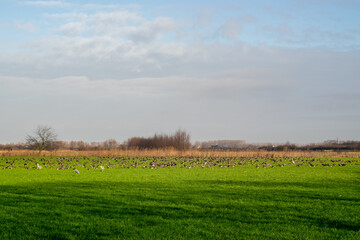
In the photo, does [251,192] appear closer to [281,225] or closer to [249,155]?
[281,225]

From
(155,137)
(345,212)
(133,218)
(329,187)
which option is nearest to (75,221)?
(133,218)

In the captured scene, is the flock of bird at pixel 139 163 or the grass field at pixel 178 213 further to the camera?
the flock of bird at pixel 139 163

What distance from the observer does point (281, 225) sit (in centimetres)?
762

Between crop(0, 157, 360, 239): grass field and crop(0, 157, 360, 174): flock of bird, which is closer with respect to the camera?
crop(0, 157, 360, 239): grass field

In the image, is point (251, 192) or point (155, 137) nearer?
point (251, 192)

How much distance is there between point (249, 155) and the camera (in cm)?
4284

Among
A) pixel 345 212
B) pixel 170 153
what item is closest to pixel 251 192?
pixel 345 212

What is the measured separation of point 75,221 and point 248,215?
3.96 metres

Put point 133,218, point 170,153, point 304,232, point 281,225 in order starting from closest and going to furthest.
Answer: point 304,232
point 281,225
point 133,218
point 170,153

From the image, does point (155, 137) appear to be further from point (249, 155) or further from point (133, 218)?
point (133, 218)

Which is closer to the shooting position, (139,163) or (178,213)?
(178,213)

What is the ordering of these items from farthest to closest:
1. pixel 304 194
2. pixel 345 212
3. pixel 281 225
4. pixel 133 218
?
pixel 304 194
pixel 345 212
pixel 133 218
pixel 281 225

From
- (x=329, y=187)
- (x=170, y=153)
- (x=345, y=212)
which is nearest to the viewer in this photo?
(x=345, y=212)

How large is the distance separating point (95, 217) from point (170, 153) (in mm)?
34325
